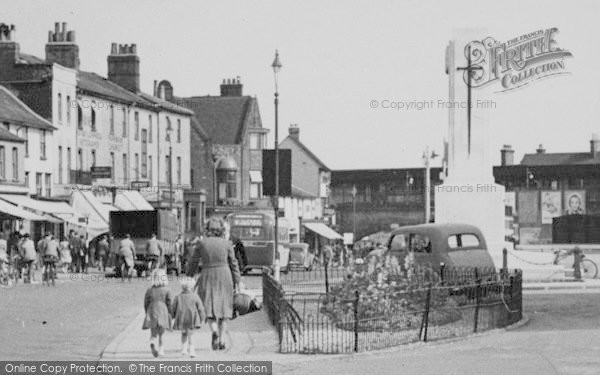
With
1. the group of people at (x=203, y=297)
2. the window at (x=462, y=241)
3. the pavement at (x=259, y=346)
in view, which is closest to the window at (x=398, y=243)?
the window at (x=462, y=241)

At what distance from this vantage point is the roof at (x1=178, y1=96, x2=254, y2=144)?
88.6 metres

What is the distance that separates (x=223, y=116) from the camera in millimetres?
89438

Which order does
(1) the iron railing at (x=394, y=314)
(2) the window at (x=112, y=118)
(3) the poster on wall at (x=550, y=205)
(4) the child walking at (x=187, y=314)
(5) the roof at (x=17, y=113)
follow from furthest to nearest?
(3) the poster on wall at (x=550, y=205)
(2) the window at (x=112, y=118)
(5) the roof at (x=17, y=113)
(1) the iron railing at (x=394, y=314)
(4) the child walking at (x=187, y=314)

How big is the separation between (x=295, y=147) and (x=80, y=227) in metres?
47.5

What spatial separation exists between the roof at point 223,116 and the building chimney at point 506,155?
3668 centimetres

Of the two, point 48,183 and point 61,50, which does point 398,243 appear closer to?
point 48,183

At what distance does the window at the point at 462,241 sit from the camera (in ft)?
89.3

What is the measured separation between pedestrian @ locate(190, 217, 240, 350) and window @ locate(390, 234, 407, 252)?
11857mm

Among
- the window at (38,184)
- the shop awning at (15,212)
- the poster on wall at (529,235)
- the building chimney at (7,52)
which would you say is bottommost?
the poster on wall at (529,235)

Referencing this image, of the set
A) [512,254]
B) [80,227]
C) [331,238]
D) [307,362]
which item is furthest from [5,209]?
[331,238]

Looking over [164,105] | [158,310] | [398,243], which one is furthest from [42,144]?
[158,310]

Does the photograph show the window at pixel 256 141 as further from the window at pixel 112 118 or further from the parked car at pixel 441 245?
the parked car at pixel 441 245

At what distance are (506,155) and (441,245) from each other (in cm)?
9386

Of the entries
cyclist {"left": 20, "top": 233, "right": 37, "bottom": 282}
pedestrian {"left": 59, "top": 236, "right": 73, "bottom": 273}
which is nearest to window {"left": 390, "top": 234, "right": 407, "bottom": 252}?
cyclist {"left": 20, "top": 233, "right": 37, "bottom": 282}
